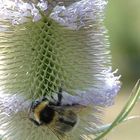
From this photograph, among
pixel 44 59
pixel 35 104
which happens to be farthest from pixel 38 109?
pixel 44 59

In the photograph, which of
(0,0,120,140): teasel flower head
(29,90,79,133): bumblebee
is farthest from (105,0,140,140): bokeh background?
(29,90,79,133): bumblebee

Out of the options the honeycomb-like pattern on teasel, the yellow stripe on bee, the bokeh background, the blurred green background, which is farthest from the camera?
the blurred green background

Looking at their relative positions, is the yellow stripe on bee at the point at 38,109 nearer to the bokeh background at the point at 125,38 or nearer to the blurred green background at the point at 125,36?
the bokeh background at the point at 125,38

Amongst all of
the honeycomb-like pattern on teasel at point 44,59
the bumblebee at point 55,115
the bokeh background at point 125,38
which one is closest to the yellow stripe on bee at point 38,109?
the bumblebee at point 55,115

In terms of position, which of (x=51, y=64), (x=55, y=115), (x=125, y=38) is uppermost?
(x=51, y=64)

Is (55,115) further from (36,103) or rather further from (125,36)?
(125,36)

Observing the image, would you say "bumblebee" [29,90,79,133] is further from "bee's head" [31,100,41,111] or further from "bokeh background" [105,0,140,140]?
"bokeh background" [105,0,140,140]
